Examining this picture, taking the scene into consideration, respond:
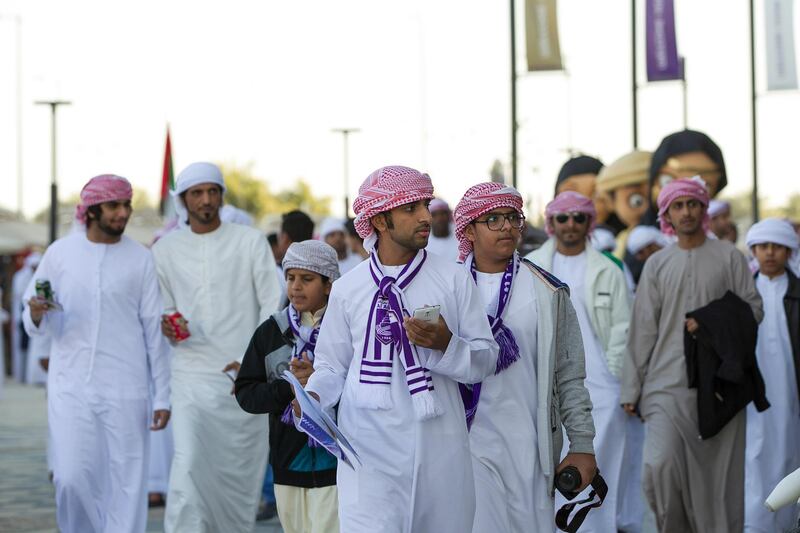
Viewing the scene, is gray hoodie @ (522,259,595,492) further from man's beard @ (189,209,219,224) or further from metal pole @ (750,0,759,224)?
metal pole @ (750,0,759,224)

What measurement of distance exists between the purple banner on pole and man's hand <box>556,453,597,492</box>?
20.4 meters

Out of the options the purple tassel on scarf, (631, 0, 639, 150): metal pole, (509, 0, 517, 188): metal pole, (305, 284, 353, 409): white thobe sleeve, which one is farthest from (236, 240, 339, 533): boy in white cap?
(631, 0, 639, 150): metal pole

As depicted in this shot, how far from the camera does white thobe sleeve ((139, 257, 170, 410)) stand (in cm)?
906

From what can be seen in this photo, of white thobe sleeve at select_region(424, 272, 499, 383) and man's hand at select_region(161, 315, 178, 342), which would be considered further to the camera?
man's hand at select_region(161, 315, 178, 342)

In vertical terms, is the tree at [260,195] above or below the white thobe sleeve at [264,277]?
above

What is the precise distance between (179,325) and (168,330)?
0.32 feet

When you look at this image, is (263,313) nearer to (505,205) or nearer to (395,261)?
(505,205)

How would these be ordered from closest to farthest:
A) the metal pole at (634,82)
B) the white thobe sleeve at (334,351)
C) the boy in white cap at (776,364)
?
the white thobe sleeve at (334,351) → the boy in white cap at (776,364) → the metal pole at (634,82)

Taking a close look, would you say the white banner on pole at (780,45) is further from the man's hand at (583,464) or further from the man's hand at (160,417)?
the man's hand at (583,464)

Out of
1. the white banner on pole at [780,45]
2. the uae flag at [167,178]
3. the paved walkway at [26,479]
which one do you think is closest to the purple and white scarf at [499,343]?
the paved walkway at [26,479]

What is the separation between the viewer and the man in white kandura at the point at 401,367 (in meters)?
5.36

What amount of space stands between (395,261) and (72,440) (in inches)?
149

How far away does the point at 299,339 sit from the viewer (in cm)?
710

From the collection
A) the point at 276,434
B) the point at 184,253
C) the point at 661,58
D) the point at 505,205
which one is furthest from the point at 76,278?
the point at 661,58
